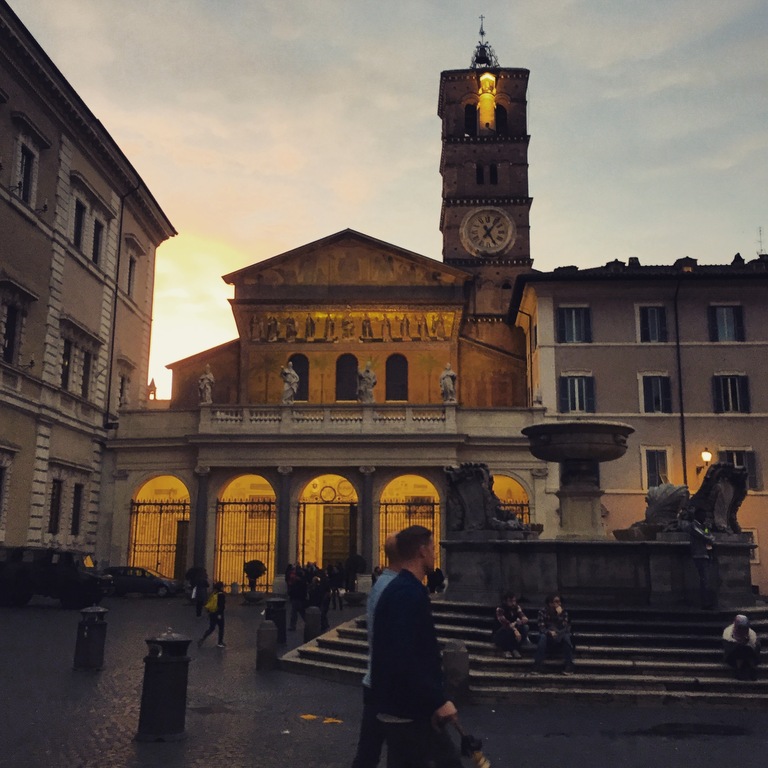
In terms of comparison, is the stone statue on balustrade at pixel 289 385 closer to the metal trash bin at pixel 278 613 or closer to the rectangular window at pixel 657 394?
the rectangular window at pixel 657 394

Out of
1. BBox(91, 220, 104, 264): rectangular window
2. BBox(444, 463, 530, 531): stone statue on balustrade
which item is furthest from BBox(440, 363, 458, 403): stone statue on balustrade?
BBox(444, 463, 530, 531): stone statue on balustrade

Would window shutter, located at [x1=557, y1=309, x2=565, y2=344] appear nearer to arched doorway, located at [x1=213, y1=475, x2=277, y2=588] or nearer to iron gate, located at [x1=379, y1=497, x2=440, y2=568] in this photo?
iron gate, located at [x1=379, y1=497, x2=440, y2=568]

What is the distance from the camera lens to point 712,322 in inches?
1367

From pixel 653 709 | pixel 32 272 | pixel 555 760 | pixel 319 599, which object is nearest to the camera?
pixel 555 760

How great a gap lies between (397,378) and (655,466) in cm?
1186

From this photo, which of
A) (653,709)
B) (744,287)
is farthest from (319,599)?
(744,287)

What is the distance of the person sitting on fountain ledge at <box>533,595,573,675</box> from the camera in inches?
477

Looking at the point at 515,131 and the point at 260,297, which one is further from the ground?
the point at 515,131

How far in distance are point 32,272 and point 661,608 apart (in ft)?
73.0

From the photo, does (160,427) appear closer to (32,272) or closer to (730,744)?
(32,272)

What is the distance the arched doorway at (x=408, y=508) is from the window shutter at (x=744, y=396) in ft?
40.8

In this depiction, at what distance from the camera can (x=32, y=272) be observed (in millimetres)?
27828

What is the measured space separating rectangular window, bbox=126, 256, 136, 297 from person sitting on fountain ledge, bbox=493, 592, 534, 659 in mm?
27906

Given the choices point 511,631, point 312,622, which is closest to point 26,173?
point 312,622
